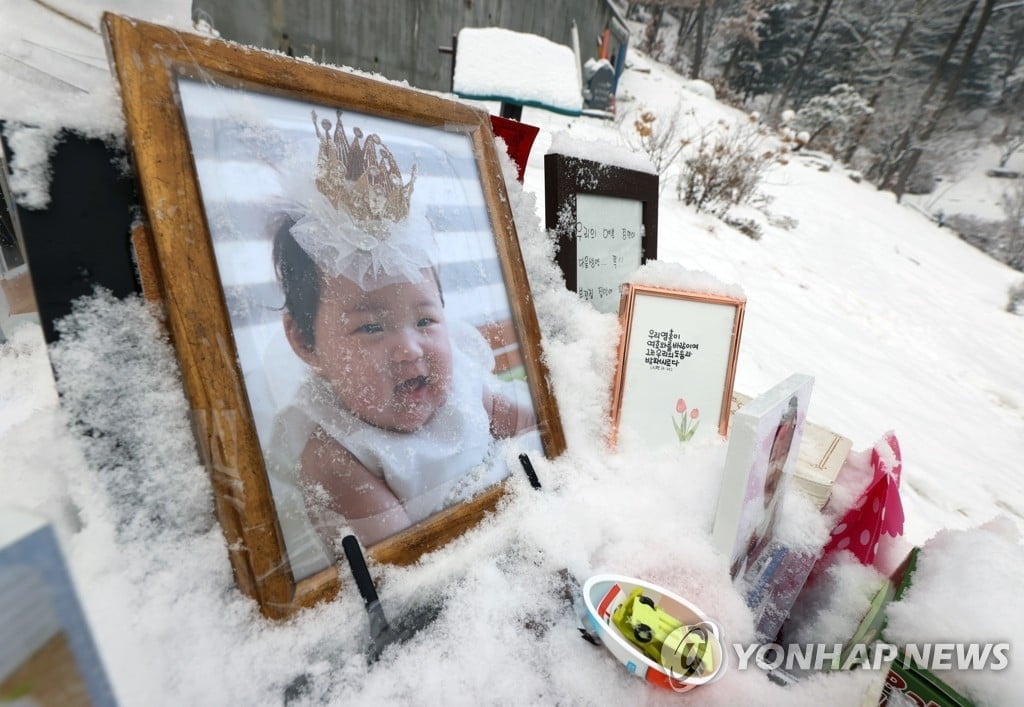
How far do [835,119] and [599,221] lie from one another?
1243cm

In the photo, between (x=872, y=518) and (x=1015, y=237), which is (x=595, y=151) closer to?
(x=872, y=518)

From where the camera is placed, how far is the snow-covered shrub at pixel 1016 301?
454cm

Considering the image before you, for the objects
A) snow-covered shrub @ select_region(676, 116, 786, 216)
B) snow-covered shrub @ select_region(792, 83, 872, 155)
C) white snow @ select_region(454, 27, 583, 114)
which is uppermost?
snow-covered shrub @ select_region(792, 83, 872, 155)

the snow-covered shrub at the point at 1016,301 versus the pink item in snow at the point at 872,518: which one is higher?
the pink item in snow at the point at 872,518

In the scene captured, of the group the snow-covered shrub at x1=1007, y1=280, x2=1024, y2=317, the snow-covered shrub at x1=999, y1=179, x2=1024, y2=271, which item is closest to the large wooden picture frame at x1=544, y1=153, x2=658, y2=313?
the snow-covered shrub at x1=1007, y1=280, x2=1024, y2=317

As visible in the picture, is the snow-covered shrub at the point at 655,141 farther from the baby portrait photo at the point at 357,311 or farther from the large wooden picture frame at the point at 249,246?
the large wooden picture frame at the point at 249,246

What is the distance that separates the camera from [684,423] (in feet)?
2.90

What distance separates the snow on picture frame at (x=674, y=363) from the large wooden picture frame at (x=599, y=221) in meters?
0.15

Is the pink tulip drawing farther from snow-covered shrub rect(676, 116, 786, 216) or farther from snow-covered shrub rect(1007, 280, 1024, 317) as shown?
snow-covered shrub rect(1007, 280, 1024, 317)

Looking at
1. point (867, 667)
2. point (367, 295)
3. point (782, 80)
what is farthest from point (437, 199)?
point (782, 80)

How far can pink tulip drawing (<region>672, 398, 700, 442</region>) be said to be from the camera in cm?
88

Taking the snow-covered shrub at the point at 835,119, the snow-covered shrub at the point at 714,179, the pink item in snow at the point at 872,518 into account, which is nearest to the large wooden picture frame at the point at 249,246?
the pink item in snow at the point at 872,518

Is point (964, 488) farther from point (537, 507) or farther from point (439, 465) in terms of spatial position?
point (439, 465)

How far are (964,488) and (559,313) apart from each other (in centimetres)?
137
